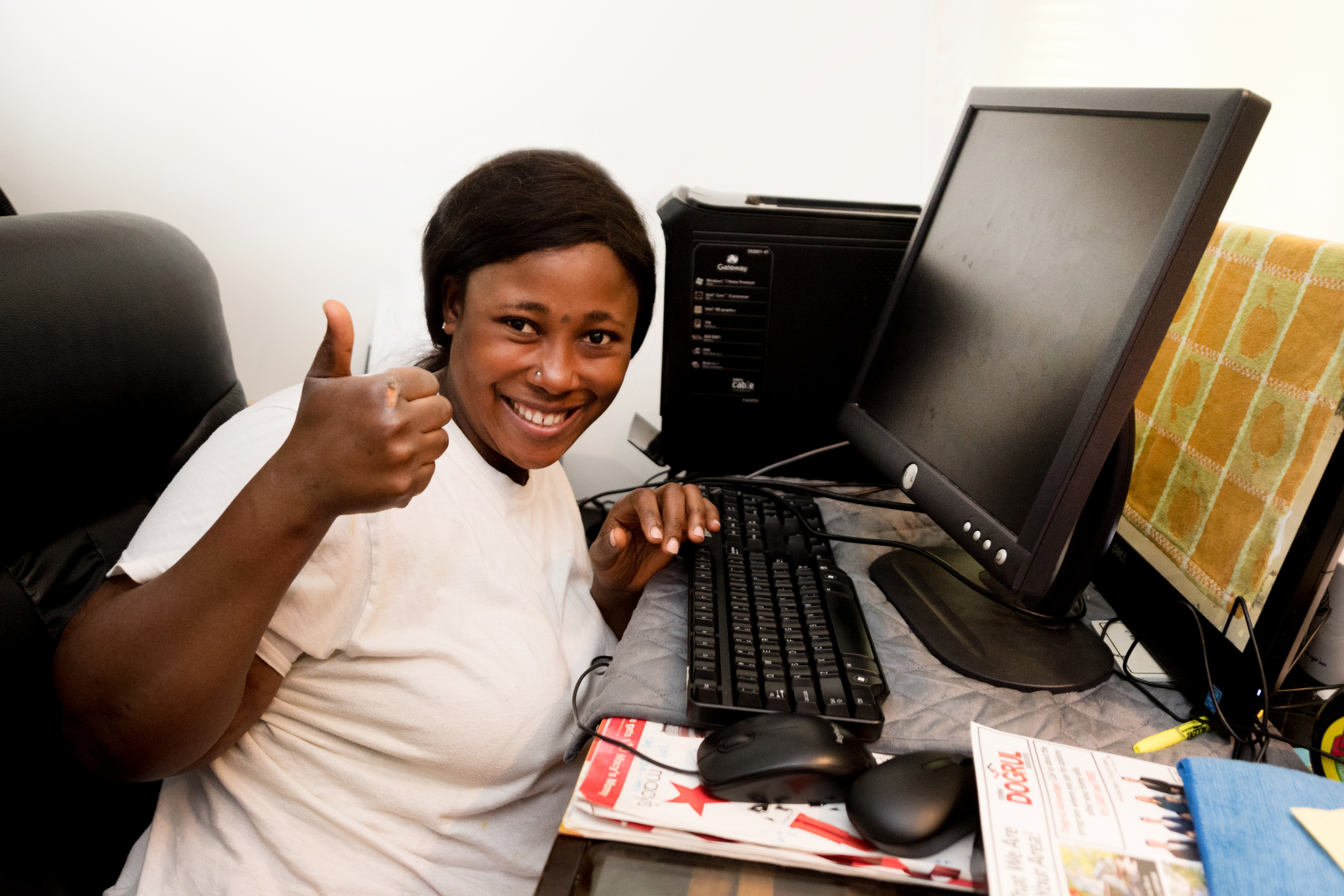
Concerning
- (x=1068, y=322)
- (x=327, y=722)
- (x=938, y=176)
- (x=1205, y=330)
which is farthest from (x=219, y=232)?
(x=1205, y=330)

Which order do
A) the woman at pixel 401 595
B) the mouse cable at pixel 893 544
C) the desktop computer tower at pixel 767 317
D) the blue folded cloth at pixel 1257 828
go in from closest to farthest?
the blue folded cloth at pixel 1257 828, the woman at pixel 401 595, the mouse cable at pixel 893 544, the desktop computer tower at pixel 767 317

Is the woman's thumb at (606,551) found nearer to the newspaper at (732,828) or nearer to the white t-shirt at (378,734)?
the white t-shirt at (378,734)

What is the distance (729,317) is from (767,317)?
0.17 feet

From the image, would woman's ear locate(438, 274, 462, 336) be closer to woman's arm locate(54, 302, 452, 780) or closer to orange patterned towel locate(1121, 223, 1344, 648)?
woman's arm locate(54, 302, 452, 780)

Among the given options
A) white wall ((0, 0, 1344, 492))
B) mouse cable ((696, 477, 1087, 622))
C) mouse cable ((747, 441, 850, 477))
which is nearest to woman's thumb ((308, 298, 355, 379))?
mouse cable ((696, 477, 1087, 622))

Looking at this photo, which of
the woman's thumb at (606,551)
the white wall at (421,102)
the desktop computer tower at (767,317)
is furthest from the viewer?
the white wall at (421,102)

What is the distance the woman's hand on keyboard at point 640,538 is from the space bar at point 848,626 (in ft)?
0.51

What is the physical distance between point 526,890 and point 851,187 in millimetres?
1227

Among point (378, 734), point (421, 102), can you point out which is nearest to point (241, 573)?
point (378, 734)

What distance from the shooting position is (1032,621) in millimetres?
783

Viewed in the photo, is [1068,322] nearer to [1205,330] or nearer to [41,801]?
[1205,330]

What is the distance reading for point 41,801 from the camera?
2.20ft

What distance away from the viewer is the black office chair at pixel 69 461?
0.66 meters

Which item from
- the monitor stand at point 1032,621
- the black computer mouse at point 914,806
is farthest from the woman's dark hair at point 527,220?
the black computer mouse at point 914,806
